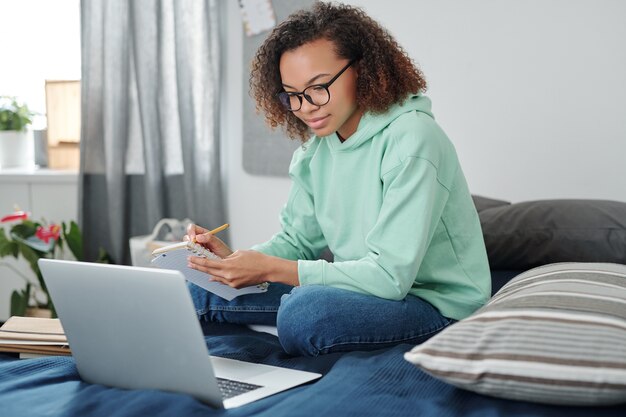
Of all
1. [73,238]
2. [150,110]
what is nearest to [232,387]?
[73,238]

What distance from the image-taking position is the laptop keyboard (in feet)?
4.47

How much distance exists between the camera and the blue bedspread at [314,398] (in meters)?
1.23

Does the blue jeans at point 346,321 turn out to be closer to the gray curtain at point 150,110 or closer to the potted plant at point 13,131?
the gray curtain at point 150,110

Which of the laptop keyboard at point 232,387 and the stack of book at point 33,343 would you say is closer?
the laptop keyboard at point 232,387

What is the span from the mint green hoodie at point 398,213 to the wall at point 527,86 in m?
0.82

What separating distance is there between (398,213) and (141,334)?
593 millimetres

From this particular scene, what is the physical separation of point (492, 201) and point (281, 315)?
937mm

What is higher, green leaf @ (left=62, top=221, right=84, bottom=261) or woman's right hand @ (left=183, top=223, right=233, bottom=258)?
woman's right hand @ (left=183, top=223, right=233, bottom=258)

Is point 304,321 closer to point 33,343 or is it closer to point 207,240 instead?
point 207,240

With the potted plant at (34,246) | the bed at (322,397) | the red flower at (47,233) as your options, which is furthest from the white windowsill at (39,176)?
the bed at (322,397)

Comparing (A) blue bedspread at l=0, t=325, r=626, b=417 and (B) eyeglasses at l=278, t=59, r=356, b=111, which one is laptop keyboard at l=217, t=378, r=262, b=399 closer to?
(A) blue bedspread at l=0, t=325, r=626, b=417

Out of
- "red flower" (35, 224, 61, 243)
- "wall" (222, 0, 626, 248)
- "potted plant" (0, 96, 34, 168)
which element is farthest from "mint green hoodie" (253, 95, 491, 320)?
"potted plant" (0, 96, 34, 168)

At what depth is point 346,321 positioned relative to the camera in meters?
1.59

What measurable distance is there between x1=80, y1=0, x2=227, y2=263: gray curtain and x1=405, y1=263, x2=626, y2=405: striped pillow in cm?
208
